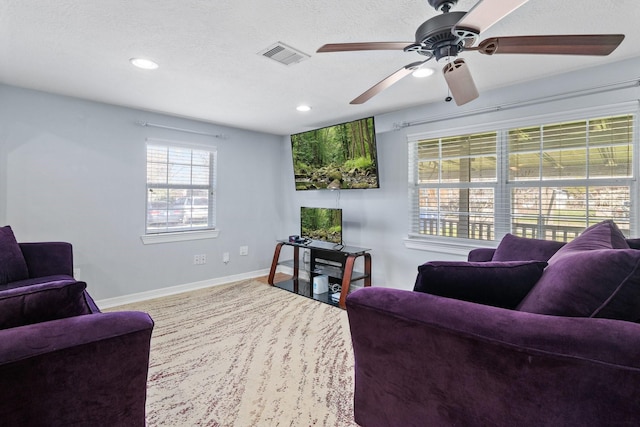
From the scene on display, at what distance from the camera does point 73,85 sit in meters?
2.89

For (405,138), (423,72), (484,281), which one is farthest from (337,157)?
(484,281)

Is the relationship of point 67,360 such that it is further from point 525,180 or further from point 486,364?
point 525,180

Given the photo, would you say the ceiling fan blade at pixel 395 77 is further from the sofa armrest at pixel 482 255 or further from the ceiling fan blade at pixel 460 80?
the sofa armrest at pixel 482 255

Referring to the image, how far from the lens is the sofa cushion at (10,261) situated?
2.37m

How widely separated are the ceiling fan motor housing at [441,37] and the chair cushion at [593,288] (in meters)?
1.01

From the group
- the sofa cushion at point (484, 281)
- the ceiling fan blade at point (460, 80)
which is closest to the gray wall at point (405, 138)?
the ceiling fan blade at point (460, 80)

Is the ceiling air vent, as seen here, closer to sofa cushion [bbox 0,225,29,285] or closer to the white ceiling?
the white ceiling

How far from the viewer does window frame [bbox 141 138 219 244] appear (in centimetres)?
377

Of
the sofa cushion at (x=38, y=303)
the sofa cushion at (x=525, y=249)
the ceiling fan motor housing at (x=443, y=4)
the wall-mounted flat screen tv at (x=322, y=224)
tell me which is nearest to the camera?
the sofa cushion at (x=38, y=303)

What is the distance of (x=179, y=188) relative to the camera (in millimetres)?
4066

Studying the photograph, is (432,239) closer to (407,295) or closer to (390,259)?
(390,259)

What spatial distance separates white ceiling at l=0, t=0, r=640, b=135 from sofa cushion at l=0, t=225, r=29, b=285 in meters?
1.39

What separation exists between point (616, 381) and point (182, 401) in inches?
79.0

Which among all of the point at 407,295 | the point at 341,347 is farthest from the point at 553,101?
the point at 341,347
